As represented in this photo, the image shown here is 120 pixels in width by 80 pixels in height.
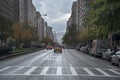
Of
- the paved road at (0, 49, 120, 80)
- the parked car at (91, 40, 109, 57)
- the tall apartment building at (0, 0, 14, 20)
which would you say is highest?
the tall apartment building at (0, 0, 14, 20)

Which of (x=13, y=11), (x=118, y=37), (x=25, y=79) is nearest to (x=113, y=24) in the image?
(x=25, y=79)

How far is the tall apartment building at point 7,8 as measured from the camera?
135375mm

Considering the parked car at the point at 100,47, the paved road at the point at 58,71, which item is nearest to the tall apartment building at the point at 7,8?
the parked car at the point at 100,47

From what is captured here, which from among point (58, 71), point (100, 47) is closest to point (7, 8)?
point (100, 47)

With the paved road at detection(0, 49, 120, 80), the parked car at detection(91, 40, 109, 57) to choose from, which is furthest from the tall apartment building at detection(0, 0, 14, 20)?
the paved road at detection(0, 49, 120, 80)

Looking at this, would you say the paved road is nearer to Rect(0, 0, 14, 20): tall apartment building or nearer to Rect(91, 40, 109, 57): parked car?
Rect(91, 40, 109, 57): parked car

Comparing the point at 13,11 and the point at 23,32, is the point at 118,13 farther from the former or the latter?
the point at 13,11

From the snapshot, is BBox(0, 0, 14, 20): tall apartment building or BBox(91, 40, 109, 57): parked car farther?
BBox(0, 0, 14, 20): tall apartment building

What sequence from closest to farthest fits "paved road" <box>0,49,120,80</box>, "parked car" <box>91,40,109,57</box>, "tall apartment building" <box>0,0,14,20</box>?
"paved road" <box>0,49,120,80</box>, "parked car" <box>91,40,109,57</box>, "tall apartment building" <box>0,0,14,20</box>

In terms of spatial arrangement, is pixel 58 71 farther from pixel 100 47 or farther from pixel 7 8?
pixel 7 8

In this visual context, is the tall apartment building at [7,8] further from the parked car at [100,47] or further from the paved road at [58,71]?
the paved road at [58,71]

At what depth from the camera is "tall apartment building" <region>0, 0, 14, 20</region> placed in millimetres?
135375

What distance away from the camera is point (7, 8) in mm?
146250

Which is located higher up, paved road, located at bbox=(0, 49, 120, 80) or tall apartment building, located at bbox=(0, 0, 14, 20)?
tall apartment building, located at bbox=(0, 0, 14, 20)
